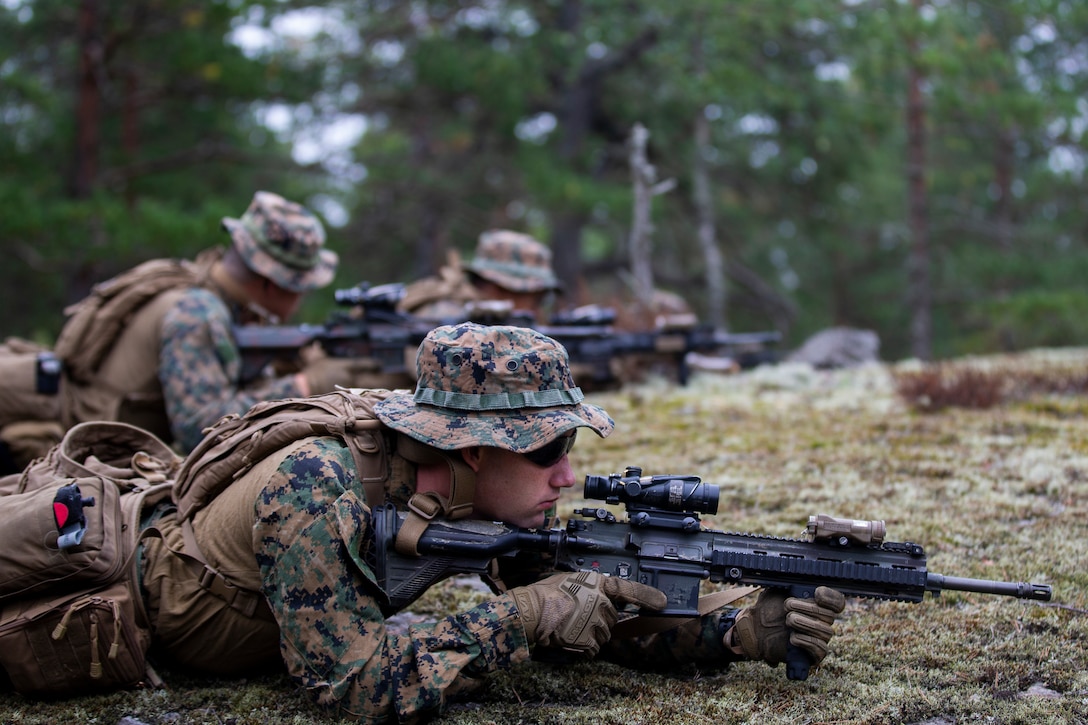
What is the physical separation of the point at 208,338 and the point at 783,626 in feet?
13.0

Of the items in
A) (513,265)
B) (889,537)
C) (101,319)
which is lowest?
(889,537)

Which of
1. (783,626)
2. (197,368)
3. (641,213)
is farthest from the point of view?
(641,213)

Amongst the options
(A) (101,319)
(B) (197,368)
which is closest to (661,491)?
(B) (197,368)

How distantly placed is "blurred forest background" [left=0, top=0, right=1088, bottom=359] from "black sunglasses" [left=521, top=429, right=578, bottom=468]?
10.9 metres

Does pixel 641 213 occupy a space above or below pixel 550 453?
above

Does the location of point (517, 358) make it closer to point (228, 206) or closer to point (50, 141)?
point (228, 206)

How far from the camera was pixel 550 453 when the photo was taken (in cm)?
335

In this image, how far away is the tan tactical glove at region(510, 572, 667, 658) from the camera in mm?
3295

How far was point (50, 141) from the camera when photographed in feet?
49.0

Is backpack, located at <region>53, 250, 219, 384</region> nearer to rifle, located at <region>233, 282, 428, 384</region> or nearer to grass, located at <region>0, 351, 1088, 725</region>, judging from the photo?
rifle, located at <region>233, 282, 428, 384</region>

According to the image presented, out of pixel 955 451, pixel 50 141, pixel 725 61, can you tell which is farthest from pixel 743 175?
pixel 955 451

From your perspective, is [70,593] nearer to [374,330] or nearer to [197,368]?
[197,368]

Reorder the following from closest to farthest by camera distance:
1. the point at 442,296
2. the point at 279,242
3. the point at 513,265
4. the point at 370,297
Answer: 1. the point at 279,242
2. the point at 370,297
3. the point at 442,296
4. the point at 513,265

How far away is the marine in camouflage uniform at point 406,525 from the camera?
3.14m
